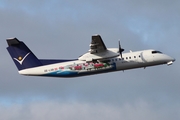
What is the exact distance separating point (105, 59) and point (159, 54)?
5.99 metres

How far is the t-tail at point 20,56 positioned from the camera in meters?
44.6

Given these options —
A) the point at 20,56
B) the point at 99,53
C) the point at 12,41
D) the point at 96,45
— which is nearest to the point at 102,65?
the point at 99,53

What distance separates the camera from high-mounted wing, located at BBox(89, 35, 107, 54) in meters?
40.7

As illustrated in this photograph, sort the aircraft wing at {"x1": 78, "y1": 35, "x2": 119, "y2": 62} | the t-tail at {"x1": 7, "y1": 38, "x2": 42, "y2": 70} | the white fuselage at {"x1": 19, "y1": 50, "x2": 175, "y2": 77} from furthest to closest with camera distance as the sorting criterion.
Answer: the t-tail at {"x1": 7, "y1": 38, "x2": 42, "y2": 70}
the white fuselage at {"x1": 19, "y1": 50, "x2": 175, "y2": 77}
the aircraft wing at {"x1": 78, "y1": 35, "x2": 119, "y2": 62}

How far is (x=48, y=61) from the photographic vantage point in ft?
147


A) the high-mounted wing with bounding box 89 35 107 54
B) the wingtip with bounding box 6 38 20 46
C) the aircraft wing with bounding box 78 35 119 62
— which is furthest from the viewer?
the wingtip with bounding box 6 38 20 46

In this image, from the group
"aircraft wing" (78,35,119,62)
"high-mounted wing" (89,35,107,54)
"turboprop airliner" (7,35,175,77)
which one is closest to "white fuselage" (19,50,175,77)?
"turboprop airliner" (7,35,175,77)

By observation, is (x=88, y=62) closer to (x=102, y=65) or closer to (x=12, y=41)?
(x=102, y=65)

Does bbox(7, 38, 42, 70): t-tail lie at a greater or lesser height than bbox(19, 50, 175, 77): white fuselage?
greater

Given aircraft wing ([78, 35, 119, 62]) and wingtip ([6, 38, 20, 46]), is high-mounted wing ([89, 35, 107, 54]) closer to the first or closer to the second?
aircraft wing ([78, 35, 119, 62])

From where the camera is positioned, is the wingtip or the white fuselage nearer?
the white fuselage

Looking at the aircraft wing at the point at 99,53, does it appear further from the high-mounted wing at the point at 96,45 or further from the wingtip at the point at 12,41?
the wingtip at the point at 12,41

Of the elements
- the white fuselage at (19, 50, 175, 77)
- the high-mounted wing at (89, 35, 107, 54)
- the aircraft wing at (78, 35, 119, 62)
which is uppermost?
the high-mounted wing at (89, 35, 107, 54)

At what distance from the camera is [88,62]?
43438 millimetres
